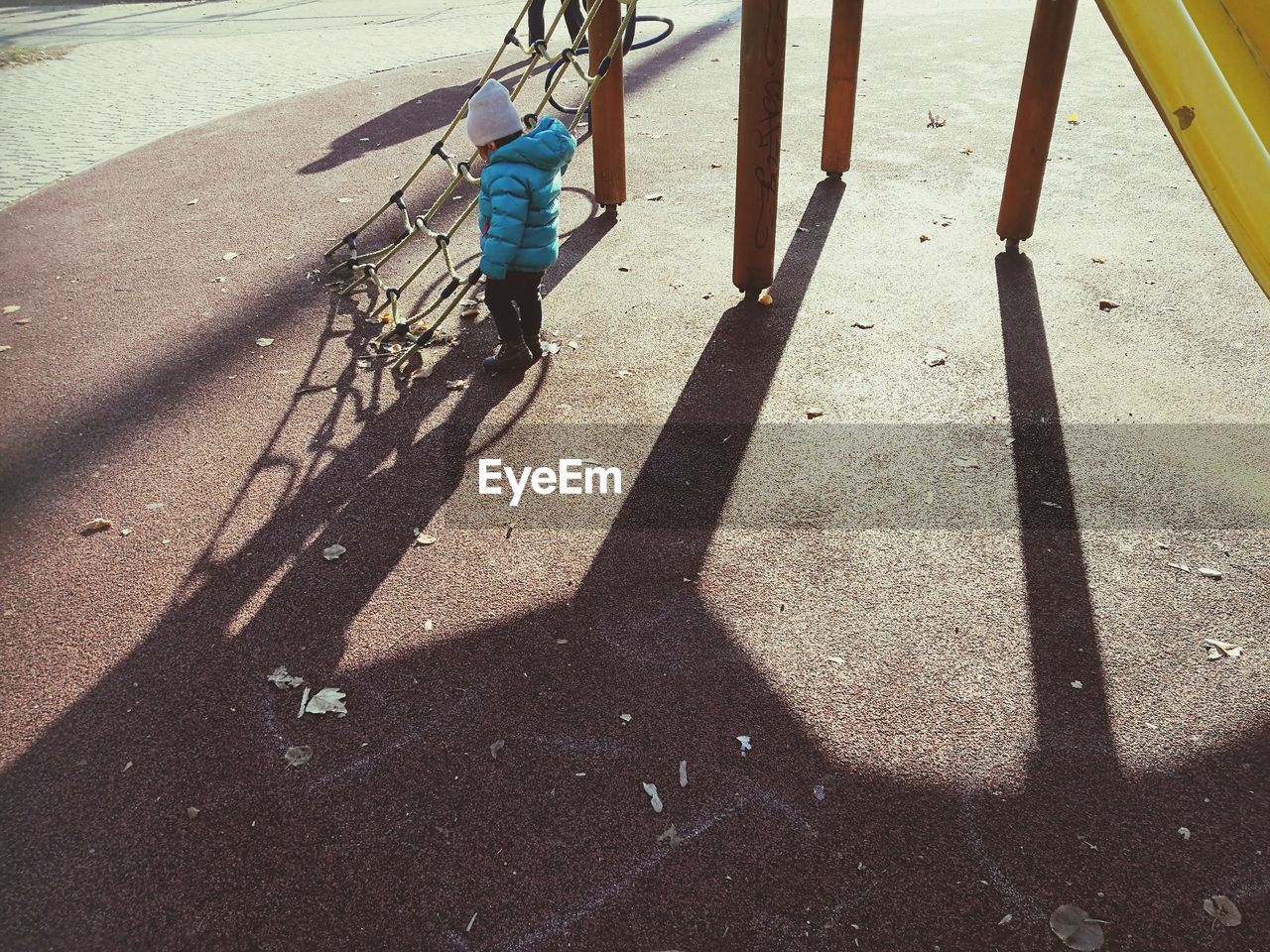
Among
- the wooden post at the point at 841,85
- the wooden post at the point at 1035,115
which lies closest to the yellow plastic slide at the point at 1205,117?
the wooden post at the point at 1035,115

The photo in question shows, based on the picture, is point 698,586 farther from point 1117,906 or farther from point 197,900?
→ point 197,900

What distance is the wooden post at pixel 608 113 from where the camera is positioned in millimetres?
5980

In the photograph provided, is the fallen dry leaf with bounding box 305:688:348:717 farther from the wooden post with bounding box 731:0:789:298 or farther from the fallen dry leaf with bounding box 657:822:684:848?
the wooden post with bounding box 731:0:789:298

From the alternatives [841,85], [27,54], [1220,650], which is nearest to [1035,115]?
[841,85]

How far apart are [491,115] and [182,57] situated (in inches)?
438

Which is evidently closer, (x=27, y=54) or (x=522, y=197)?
(x=522, y=197)

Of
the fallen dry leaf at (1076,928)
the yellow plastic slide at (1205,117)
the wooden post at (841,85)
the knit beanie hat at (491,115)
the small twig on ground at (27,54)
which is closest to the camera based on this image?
the fallen dry leaf at (1076,928)

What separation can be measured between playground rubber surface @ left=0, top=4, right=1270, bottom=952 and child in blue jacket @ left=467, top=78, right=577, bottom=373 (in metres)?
0.57

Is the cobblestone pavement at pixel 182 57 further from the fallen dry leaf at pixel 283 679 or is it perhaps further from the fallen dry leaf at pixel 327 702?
the fallen dry leaf at pixel 327 702

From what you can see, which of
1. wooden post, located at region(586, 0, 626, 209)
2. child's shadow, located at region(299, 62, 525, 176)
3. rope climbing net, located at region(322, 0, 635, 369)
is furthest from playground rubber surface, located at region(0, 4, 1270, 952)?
child's shadow, located at region(299, 62, 525, 176)

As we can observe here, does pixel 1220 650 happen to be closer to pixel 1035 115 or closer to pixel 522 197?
pixel 522 197

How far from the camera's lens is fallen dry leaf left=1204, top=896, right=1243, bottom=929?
2322mm

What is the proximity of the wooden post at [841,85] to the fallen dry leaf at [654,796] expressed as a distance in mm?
5579

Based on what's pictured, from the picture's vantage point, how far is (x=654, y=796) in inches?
106
